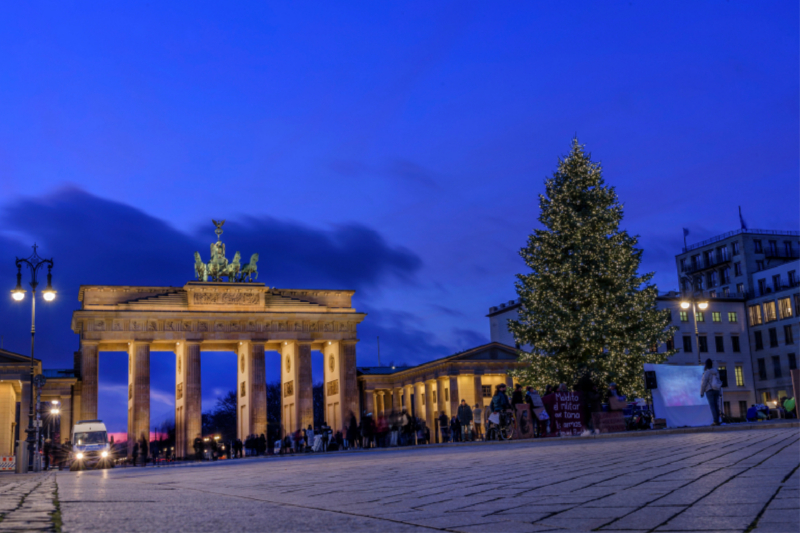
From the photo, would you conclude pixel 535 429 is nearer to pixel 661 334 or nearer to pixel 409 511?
pixel 661 334

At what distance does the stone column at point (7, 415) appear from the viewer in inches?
2258

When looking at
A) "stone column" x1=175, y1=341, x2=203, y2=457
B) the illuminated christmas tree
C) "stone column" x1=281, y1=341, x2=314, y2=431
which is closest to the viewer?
the illuminated christmas tree

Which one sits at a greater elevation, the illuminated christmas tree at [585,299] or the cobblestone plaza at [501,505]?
the illuminated christmas tree at [585,299]

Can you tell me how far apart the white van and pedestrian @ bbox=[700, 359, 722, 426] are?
105 ft

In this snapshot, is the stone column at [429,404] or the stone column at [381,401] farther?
the stone column at [381,401]

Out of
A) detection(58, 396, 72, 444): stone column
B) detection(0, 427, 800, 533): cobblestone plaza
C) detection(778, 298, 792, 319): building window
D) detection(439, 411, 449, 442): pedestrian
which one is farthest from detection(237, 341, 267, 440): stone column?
detection(0, 427, 800, 533): cobblestone plaza

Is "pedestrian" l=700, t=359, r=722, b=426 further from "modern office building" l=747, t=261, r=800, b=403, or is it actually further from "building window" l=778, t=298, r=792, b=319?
"building window" l=778, t=298, r=792, b=319

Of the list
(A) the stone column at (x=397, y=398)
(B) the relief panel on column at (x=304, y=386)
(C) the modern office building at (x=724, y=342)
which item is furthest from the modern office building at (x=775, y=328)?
(B) the relief panel on column at (x=304, y=386)

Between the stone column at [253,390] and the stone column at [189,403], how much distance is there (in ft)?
A: 13.7

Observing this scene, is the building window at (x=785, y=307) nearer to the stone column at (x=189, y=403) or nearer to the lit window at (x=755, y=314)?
the lit window at (x=755, y=314)

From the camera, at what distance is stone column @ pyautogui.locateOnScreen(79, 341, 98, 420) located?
59.2 meters

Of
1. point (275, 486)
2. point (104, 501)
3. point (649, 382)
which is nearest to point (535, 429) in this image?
point (649, 382)

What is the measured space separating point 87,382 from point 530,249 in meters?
37.8

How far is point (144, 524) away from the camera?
15.9 ft
